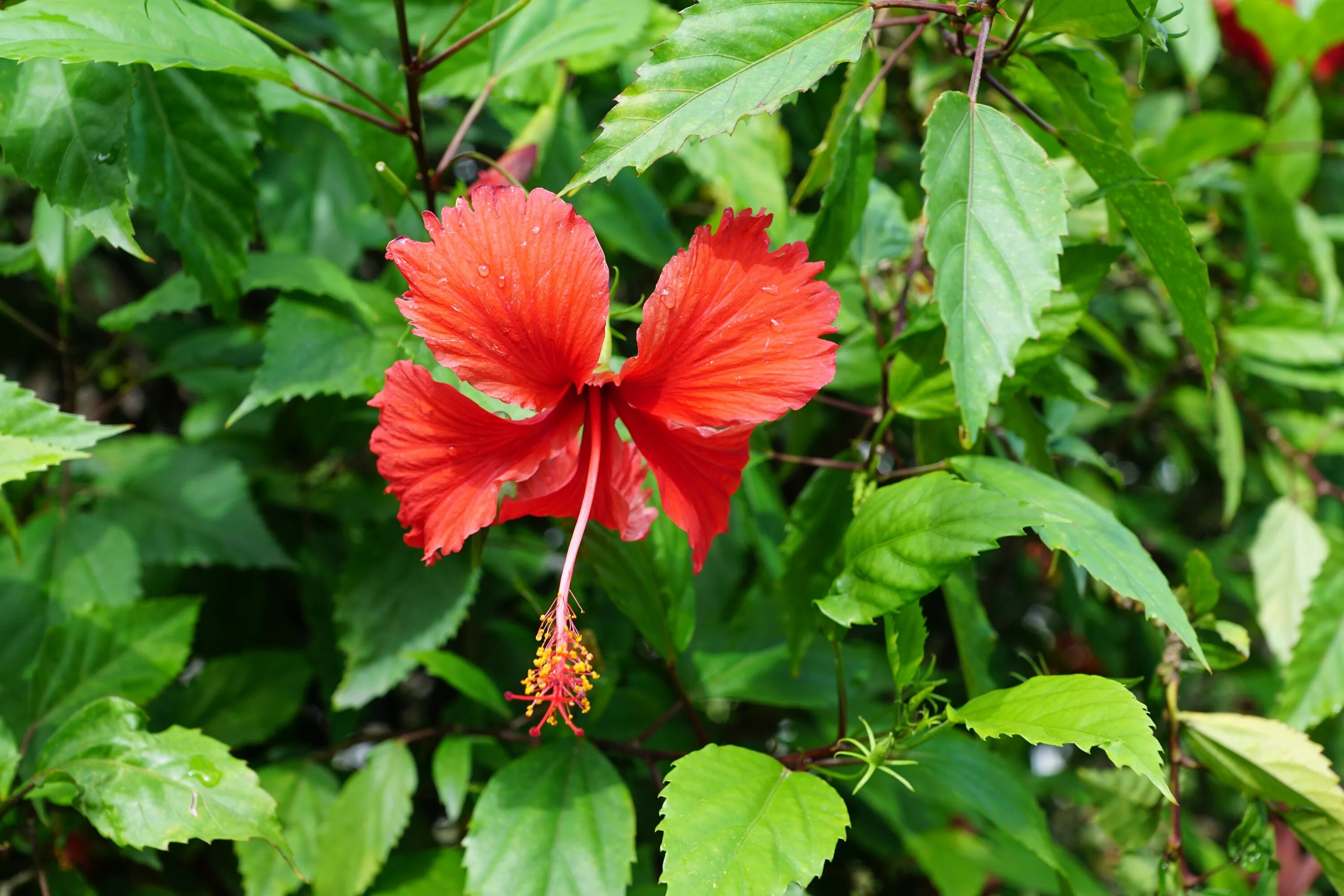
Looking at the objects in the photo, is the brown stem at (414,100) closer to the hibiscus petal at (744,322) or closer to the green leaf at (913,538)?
the hibiscus petal at (744,322)

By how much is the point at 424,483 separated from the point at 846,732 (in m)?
0.46

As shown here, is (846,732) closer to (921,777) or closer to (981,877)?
(921,777)

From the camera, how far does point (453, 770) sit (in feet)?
3.39

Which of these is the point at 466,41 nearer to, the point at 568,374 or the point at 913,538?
the point at 568,374

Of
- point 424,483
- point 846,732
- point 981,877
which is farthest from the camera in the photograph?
point 981,877

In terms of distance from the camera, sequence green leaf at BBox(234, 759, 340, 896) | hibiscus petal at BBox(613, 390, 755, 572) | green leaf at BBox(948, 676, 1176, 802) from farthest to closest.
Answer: green leaf at BBox(234, 759, 340, 896) → hibiscus petal at BBox(613, 390, 755, 572) → green leaf at BBox(948, 676, 1176, 802)

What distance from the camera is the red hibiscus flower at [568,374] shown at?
2.29ft

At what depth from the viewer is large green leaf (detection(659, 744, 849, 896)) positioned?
696mm

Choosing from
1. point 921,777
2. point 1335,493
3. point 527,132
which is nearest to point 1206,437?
point 1335,493

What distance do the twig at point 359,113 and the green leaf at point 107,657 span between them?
1.77 ft

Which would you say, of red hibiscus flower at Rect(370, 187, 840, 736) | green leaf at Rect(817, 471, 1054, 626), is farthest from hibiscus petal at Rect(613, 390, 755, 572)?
green leaf at Rect(817, 471, 1054, 626)

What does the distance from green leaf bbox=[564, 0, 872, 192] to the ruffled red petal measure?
0.21 m

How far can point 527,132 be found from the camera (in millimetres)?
1135

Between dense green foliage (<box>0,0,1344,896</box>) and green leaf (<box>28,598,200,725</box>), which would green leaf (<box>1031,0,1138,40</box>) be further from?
green leaf (<box>28,598,200,725</box>)
